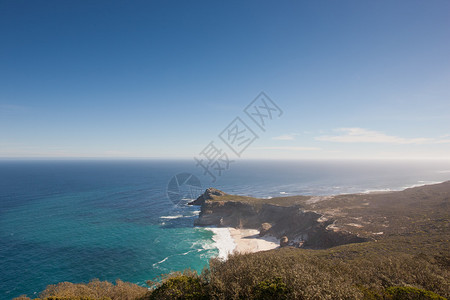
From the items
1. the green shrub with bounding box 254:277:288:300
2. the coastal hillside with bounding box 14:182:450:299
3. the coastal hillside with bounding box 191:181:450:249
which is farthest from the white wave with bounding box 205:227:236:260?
the green shrub with bounding box 254:277:288:300

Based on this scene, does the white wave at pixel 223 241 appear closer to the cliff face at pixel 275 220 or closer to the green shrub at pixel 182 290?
the cliff face at pixel 275 220

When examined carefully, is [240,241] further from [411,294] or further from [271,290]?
[411,294]

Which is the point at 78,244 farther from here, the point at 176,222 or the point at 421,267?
the point at 421,267

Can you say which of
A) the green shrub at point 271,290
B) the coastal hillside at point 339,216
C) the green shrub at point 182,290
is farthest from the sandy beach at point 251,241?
the green shrub at point 271,290

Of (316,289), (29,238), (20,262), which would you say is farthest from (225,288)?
(29,238)

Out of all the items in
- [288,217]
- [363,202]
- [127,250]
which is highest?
[363,202]

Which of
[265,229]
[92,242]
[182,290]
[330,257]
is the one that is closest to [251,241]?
[265,229]
